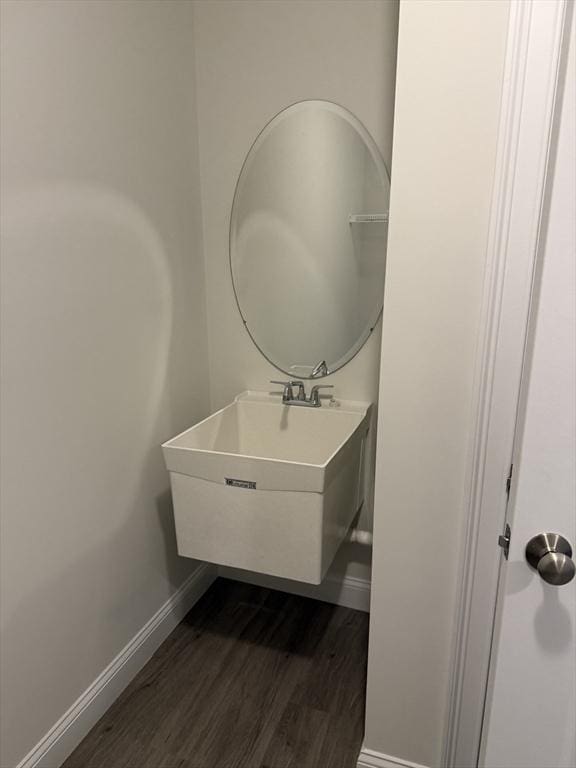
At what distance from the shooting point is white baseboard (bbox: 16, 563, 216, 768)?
1421 mm

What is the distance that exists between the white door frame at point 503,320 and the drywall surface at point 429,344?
0.04 m

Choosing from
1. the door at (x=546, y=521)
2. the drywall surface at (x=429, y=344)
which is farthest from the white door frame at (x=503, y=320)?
the door at (x=546, y=521)

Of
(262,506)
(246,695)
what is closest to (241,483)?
(262,506)

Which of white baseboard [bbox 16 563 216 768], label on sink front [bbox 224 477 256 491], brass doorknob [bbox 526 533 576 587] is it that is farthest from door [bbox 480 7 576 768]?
white baseboard [bbox 16 563 216 768]

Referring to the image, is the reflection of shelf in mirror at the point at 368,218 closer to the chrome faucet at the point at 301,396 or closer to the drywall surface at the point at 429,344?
the chrome faucet at the point at 301,396

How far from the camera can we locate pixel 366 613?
2090 millimetres

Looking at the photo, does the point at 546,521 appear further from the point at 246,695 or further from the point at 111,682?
the point at 111,682

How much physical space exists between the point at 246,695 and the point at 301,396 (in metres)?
1.00

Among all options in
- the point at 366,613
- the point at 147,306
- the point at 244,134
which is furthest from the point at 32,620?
the point at 244,134

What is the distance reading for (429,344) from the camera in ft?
3.65

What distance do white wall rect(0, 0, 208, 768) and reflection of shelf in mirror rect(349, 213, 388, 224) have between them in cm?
58

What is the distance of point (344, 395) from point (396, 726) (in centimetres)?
102

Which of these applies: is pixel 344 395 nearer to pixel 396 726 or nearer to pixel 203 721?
pixel 396 726

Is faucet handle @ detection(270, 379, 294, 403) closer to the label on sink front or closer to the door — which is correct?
the label on sink front
